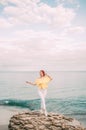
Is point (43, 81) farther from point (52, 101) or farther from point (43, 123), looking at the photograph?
point (52, 101)

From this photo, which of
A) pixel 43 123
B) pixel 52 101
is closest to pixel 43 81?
pixel 43 123

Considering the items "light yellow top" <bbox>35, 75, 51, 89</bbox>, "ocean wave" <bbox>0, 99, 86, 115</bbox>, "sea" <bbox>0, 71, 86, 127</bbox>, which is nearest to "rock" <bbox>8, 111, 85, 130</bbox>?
"light yellow top" <bbox>35, 75, 51, 89</bbox>

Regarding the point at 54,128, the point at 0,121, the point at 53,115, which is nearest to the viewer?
the point at 54,128

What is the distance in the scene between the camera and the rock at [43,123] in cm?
1378

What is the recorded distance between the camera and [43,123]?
13.9m

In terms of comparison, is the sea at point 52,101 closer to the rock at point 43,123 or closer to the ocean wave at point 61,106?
the ocean wave at point 61,106

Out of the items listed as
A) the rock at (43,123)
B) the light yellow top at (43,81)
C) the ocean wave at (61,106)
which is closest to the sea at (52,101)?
the ocean wave at (61,106)

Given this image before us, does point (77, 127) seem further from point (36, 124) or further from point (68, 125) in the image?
point (36, 124)

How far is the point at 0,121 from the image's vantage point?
19.5m

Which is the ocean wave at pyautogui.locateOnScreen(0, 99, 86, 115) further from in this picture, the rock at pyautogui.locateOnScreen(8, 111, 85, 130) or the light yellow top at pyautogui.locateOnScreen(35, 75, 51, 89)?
the light yellow top at pyautogui.locateOnScreen(35, 75, 51, 89)

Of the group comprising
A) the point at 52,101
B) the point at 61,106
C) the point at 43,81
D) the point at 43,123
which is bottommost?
the point at 61,106

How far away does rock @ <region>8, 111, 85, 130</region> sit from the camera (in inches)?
543

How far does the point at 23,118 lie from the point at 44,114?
1241mm

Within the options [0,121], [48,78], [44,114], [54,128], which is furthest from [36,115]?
[0,121]
